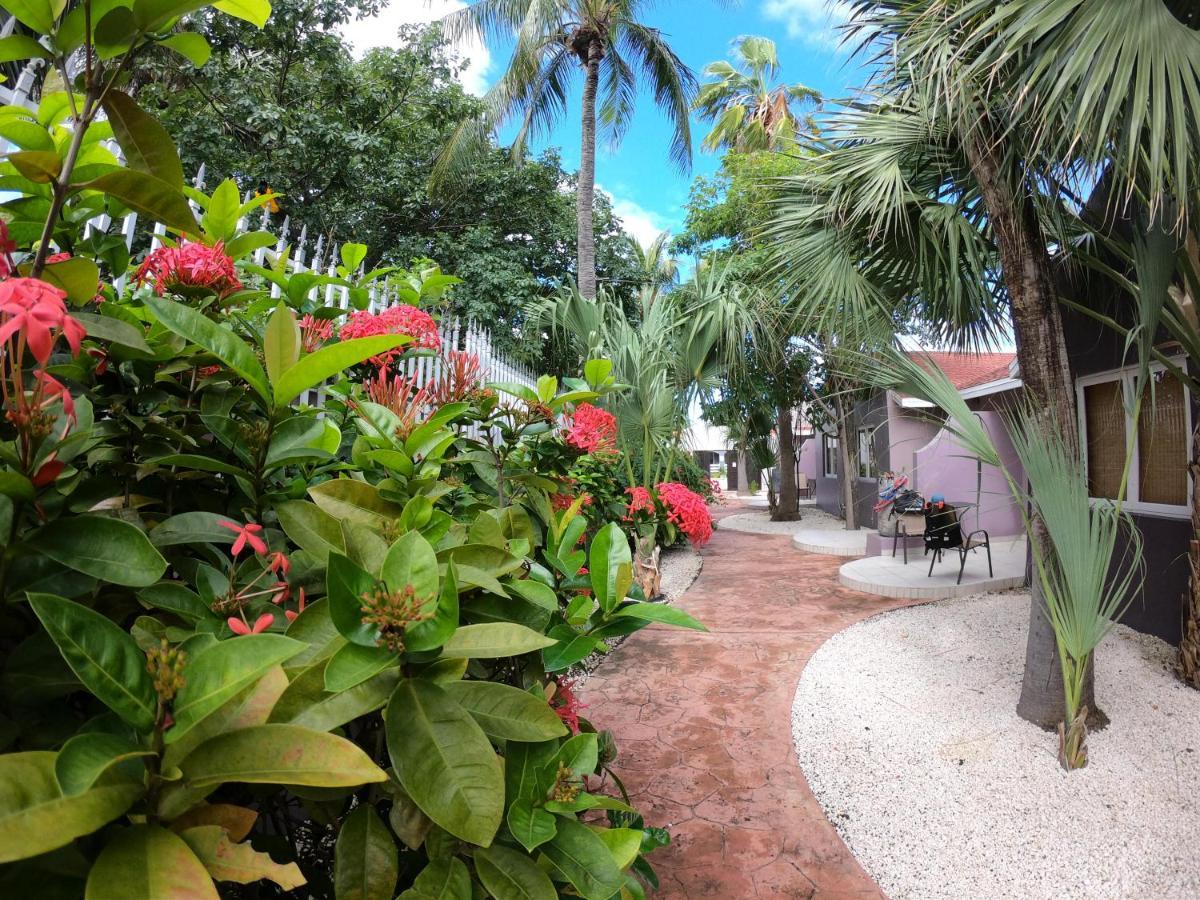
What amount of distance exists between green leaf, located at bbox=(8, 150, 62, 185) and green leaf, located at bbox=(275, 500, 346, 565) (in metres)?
0.43

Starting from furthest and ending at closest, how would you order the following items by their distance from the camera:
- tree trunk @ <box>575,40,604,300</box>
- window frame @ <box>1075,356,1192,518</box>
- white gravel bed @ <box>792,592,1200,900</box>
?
1. tree trunk @ <box>575,40,604,300</box>
2. window frame @ <box>1075,356,1192,518</box>
3. white gravel bed @ <box>792,592,1200,900</box>

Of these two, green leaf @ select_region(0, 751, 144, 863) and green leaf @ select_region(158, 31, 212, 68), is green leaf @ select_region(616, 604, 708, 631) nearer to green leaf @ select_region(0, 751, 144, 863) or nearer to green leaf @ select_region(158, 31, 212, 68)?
green leaf @ select_region(0, 751, 144, 863)

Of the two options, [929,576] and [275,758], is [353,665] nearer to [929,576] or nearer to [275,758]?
[275,758]

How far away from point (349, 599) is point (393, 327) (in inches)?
39.8

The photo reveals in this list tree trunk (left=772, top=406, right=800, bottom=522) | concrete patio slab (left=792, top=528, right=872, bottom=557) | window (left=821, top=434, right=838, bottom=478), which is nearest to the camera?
concrete patio slab (left=792, top=528, right=872, bottom=557)

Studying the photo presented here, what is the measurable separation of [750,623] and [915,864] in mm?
3261

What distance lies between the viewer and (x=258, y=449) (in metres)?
0.84

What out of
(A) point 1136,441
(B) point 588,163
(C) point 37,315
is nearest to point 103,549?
(C) point 37,315

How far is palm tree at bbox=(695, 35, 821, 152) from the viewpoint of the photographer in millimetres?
16609

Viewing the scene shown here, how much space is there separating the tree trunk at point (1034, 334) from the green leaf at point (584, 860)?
3360mm

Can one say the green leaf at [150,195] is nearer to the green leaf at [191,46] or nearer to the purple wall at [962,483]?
the green leaf at [191,46]

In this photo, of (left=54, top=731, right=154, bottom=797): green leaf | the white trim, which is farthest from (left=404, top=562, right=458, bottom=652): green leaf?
the white trim

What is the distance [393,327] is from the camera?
1489mm

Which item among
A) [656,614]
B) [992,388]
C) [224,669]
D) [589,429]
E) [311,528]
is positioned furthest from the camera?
[992,388]
